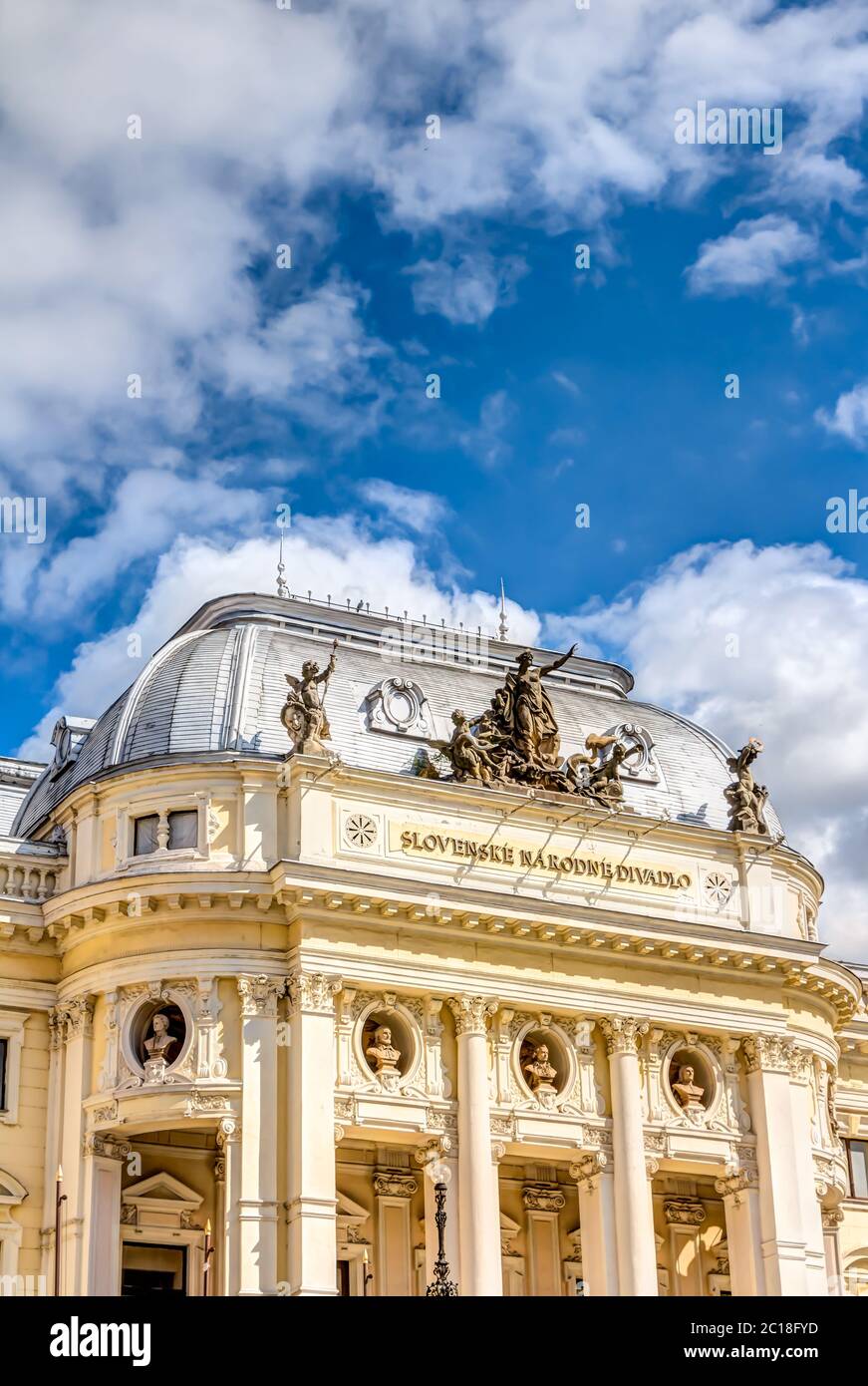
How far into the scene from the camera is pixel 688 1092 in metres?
44.4

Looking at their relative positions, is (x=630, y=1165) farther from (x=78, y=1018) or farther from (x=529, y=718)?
(x=78, y=1018)

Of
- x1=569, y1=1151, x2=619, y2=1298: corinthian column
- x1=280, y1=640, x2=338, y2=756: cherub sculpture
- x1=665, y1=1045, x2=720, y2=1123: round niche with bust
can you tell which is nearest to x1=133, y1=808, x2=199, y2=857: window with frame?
x1=280, y1=640, x2=338, y2=756: cherub sculpture

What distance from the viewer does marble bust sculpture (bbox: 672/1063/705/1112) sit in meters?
44.3

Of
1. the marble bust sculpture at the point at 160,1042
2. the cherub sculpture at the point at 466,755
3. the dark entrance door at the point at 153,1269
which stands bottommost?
the dark entrance door at the point at 153,1269

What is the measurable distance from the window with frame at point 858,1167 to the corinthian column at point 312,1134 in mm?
14969

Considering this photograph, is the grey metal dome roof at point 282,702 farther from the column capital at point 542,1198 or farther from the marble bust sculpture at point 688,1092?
the column capital at point 542,1198

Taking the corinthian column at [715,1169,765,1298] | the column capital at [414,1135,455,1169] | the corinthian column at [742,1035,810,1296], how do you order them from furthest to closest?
the corinthian column at [715,1169,765,1298] < the corinthian column at [742,1035,810,1296] < the column capital at [414,1135,455,1169]

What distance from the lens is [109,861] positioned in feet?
140

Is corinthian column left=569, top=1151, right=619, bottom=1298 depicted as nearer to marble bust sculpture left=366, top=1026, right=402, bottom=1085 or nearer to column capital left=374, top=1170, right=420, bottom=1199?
column capital left=374, top=1170, right=420, bottom=1199

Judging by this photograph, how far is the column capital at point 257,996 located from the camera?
40.7 metres

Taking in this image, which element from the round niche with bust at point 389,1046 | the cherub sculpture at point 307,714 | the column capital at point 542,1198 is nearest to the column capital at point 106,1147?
the round niche with bust at point 389,1046

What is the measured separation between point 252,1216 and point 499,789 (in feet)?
35.2

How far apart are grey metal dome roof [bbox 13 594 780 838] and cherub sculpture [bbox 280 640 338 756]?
0.89 m

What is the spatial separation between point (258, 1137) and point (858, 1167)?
1754cm
